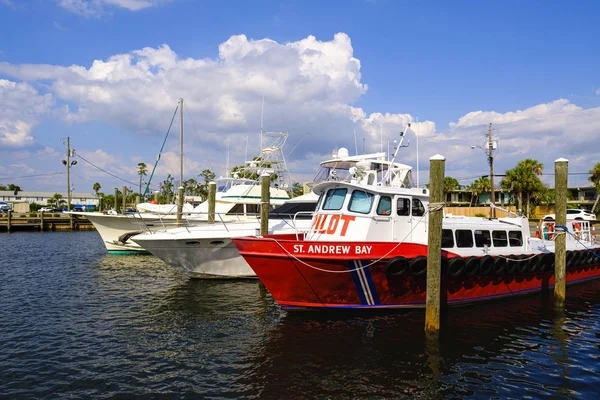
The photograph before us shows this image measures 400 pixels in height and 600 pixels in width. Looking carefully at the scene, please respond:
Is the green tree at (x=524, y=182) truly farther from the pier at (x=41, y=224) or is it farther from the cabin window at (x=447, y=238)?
the pier at (x=41, y=224)

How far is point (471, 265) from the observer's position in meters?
11.1

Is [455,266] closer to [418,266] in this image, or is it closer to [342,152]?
[418,266]

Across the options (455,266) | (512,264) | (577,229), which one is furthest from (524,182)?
(455,266)

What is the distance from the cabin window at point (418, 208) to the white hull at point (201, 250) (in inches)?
185

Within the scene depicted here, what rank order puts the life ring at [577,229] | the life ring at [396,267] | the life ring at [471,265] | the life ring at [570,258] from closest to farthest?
the life ring at [396,267]
the life ring at [471,265]
the life ring at [570,258]
the life ring at [577,229]

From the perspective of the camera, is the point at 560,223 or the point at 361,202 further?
the point at 560,223

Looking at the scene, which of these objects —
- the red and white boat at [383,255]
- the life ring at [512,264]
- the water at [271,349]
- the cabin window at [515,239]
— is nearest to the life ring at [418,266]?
the red and white boat at [383,255]

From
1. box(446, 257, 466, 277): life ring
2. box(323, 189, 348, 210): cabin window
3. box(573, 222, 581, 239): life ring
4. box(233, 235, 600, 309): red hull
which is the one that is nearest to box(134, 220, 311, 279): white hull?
box(323, 189, 348, 210): cabin window

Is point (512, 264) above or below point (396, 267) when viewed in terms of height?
below

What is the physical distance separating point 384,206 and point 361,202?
23.9 inches

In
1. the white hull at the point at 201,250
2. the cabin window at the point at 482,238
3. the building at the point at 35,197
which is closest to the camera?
the cabin window at the point at 482,238

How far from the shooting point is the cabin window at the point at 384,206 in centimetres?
1126

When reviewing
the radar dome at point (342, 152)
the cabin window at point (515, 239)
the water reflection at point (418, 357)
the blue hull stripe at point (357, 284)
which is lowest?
the water reflection at point (418, 357)

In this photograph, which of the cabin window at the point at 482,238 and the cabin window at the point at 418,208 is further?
the cabin window at the point at 482,238
